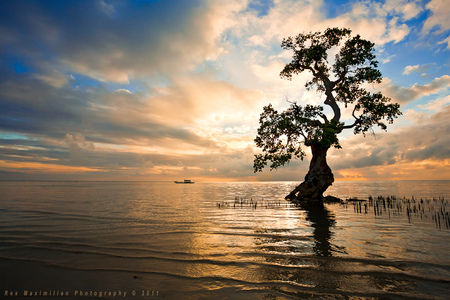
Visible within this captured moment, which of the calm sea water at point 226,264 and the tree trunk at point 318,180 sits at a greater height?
the tree trunk at point 318,180

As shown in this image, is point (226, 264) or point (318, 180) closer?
point (226, 264)

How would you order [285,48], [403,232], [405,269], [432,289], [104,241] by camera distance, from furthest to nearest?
[285,48], [403,232], [104,241], [405,269], [432,289]

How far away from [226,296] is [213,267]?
2018 mm

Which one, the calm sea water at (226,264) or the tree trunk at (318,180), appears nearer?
the calm sea water at (226,264)

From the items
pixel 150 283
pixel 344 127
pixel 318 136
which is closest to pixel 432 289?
pixel 150 283

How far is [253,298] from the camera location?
5.17 m

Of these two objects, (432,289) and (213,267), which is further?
(213,267)

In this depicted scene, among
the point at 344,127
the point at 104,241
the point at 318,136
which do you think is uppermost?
the point at 344,127

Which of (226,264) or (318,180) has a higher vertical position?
(318,180)

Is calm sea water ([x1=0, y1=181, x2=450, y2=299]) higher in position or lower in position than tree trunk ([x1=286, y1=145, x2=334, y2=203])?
lower

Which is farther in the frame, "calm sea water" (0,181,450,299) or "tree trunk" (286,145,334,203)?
"tree trunk" (286,145,334,203)

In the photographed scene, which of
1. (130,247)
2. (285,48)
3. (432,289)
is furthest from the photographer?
(285,48)

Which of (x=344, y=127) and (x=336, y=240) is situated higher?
(x=344, y=127)

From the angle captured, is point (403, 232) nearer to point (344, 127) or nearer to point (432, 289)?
point (432, 289)
